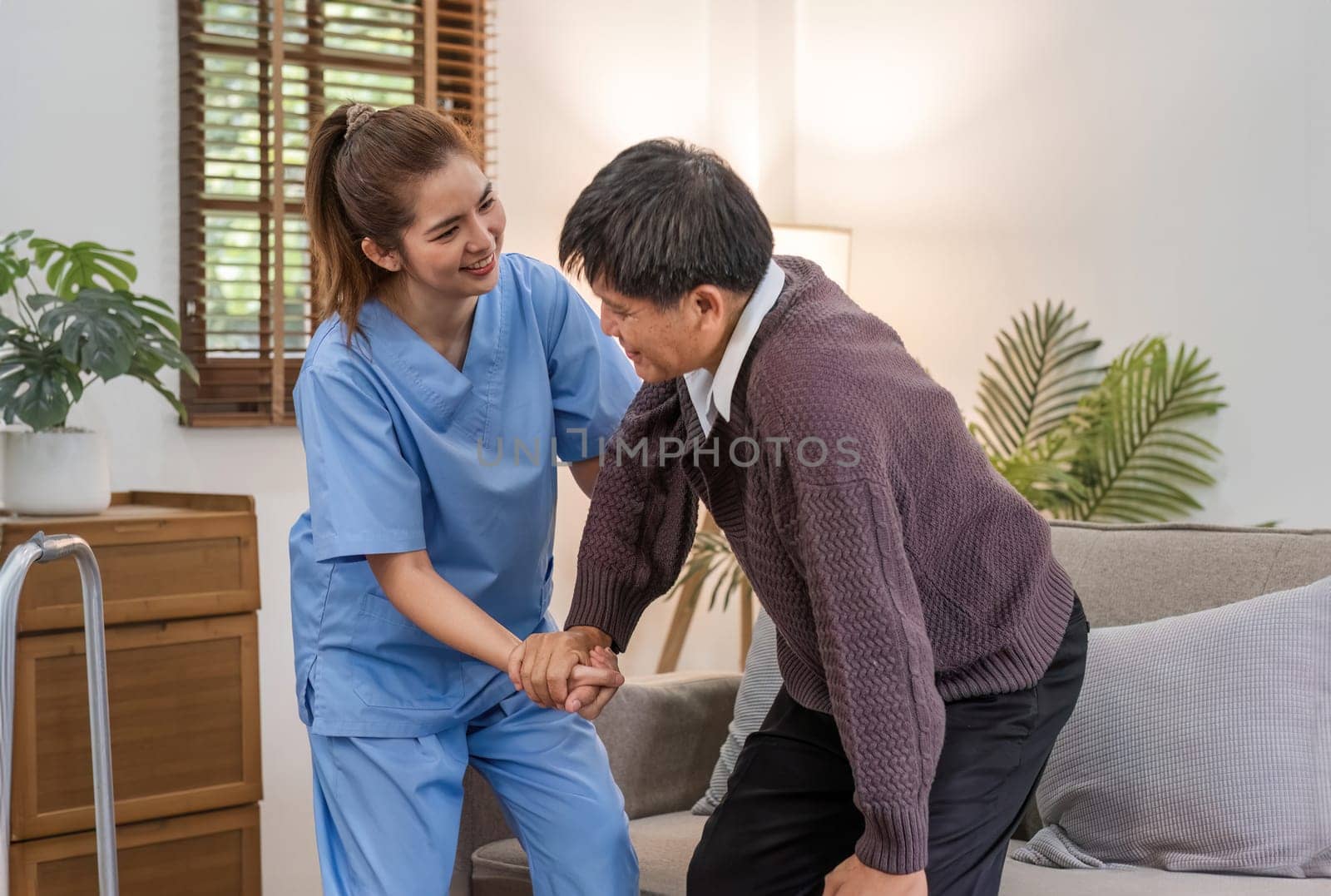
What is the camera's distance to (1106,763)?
5.75ft

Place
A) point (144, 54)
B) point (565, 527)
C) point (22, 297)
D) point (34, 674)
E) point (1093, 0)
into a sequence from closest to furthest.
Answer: point (34, 674) < point (22, 297) < point (144, 54) < point (1093, 0) < point (565, 527)

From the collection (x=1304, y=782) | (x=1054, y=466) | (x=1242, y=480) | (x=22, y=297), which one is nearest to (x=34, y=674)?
(x=22, y=297)

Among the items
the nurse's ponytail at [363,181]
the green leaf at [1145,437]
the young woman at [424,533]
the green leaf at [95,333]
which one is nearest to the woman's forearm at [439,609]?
the young woman at [424,533]

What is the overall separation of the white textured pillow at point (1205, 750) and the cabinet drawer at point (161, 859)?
50.6 inches

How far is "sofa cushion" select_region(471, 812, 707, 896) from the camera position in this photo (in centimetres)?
178

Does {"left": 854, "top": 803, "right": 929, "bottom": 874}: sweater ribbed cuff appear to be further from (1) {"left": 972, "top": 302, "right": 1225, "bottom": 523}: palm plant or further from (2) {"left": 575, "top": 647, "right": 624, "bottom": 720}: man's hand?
(1) {"left": 972, "top": 302, "right": 1225, "bottom": 523}: palm plant

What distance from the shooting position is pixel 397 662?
63.8 inches

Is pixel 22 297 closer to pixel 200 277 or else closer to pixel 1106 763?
pixel 200 277

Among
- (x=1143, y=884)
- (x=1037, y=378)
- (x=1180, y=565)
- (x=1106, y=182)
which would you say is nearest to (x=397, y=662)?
(x=1143, y=884)

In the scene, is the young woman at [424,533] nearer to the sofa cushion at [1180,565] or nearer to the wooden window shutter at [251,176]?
the sofa cushion at [1180,565]

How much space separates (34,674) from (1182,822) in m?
1.67

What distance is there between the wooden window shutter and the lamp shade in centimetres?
87

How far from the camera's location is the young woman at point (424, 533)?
1540mm

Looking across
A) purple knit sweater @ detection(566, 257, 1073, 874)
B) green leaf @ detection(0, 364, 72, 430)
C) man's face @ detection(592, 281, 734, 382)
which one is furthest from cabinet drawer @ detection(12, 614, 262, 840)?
man's face @ detection(592, 281, 734, 382)
